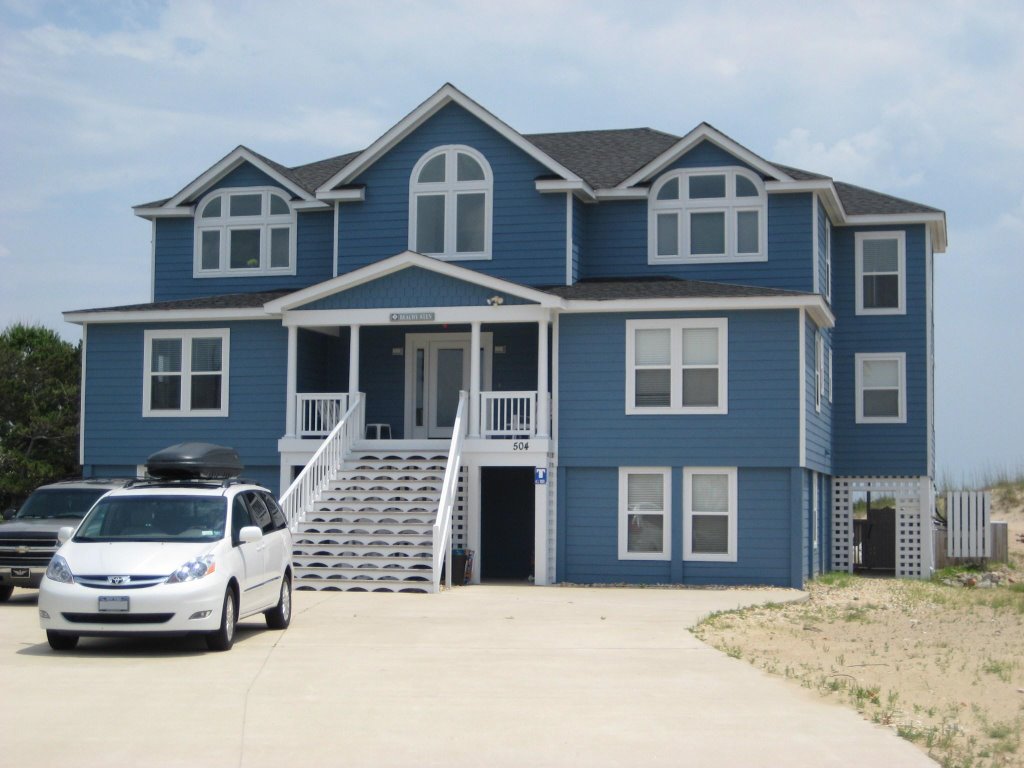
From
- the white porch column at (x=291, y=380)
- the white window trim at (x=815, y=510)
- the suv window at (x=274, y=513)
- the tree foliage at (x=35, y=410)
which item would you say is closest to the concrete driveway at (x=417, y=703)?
the suv window at (x=274, y=513)

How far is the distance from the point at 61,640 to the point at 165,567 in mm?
1327

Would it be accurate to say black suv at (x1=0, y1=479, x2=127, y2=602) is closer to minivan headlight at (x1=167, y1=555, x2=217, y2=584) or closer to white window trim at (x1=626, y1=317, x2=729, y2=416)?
minivan headlight at (x1=167, y1=555, x2=217, y2=584)

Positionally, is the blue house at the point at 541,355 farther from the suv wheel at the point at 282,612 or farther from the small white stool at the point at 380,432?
the suv wheel at the point at 282,612

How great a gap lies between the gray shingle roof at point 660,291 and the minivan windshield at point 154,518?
10.9 metres

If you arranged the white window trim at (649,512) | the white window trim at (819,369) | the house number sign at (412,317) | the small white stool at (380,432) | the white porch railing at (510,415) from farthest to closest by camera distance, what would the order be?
the small white stool at (380,432) → the white window trim at (819,369) → the house number sign at (412,317) → the white window trim at (649,512) → the white porch railing at (510,415)

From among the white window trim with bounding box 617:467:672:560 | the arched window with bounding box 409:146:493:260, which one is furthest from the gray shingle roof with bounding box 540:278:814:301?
the white window trim with bounding box 617:467:672:560

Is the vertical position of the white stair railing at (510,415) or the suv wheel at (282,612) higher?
the white stair railing at (510,415)

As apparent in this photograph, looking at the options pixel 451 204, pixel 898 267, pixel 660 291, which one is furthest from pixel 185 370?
pixel 898 267

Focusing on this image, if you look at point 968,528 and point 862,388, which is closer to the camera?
point 862,388

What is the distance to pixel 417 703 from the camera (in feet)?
36.7

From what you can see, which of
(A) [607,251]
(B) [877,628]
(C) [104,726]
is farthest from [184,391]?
(C) [104,726]

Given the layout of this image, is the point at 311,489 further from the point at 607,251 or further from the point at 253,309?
the point at 607,251

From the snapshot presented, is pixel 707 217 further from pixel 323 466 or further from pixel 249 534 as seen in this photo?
pixel 249 534

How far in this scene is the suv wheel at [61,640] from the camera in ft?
45.6
